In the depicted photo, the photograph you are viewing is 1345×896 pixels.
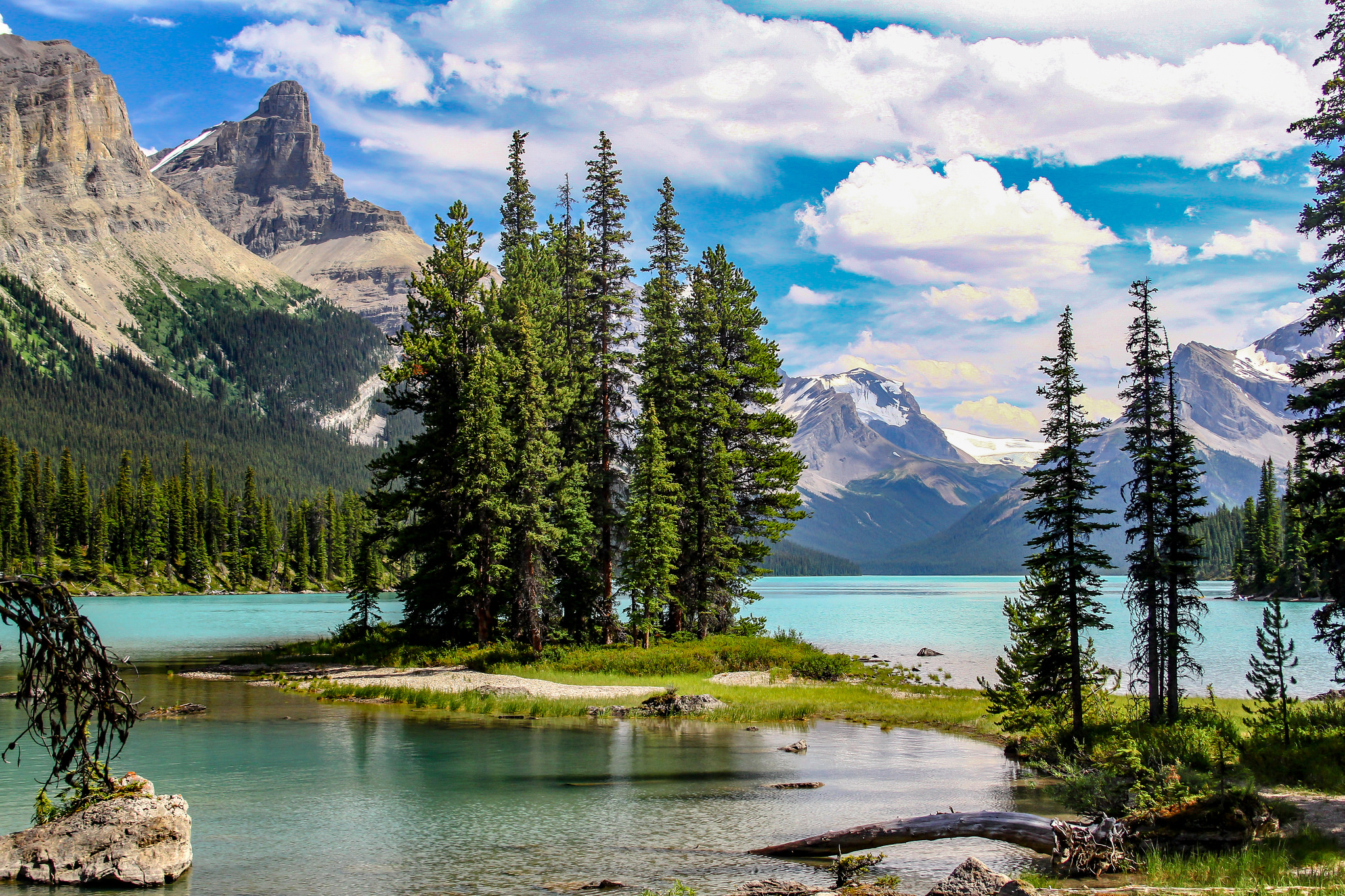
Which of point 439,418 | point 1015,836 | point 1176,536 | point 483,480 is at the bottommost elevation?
point 1015,836

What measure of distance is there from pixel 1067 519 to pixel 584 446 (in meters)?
31.6

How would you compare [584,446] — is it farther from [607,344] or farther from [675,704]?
[675,704]

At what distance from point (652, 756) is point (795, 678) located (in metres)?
19.9

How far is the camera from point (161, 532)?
15338 centimetres

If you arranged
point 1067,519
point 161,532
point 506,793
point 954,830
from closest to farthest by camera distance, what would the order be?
1. point 954,830
2. point 506,793
3. point 1067,519
4. point 161,532

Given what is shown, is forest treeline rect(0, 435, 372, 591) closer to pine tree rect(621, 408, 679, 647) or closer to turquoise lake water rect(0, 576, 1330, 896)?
pine tree rect(621, 408, 679, 647)

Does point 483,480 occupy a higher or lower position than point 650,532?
higher

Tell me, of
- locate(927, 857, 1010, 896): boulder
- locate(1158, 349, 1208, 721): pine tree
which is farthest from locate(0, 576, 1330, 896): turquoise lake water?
locate(1158, 349, 1208, 721): pine tree

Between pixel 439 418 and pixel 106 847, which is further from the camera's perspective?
pixel 439 418

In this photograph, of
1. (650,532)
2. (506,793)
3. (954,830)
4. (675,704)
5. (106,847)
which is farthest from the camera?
(650,532)

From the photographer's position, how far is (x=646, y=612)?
1903 inches

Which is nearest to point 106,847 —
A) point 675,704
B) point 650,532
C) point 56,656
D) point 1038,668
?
point 56,656

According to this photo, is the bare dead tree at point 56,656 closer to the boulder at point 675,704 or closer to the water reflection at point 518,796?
the water reflection at point 518,796

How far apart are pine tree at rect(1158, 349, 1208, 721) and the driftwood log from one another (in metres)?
16.4
